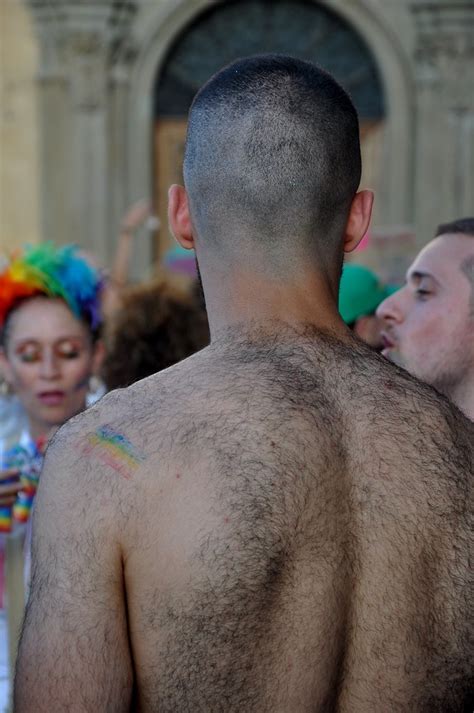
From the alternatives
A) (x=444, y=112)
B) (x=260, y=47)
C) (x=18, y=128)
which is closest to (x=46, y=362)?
(x=444, y=112)

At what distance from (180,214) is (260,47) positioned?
395 inches

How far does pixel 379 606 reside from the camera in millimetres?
1744

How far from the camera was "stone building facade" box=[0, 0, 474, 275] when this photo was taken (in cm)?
1115

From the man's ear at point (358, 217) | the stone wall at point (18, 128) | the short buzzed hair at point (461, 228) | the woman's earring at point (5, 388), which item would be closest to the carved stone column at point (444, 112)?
the stone wall at point (18, 128)

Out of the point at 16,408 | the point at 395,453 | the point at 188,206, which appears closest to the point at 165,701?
the point at 395,453

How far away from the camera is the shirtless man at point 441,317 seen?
282 cm

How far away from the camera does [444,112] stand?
36.6 ft

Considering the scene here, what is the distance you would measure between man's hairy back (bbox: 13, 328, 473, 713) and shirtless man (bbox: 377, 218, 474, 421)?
97 centimetres

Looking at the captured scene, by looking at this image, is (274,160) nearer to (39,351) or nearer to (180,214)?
(180,214)

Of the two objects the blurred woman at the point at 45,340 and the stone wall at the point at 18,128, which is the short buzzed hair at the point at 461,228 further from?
the stone wall at the point at 18,128

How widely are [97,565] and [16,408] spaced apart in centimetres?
243

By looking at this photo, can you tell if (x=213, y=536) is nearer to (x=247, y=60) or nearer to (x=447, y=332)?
(x=247, y=60)

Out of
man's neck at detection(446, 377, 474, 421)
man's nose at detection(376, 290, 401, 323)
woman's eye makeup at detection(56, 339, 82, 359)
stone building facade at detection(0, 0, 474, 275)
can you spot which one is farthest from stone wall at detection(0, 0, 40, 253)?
man's neck at detection(446, 377, 474, 421)

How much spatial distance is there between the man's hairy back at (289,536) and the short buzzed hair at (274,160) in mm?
175
